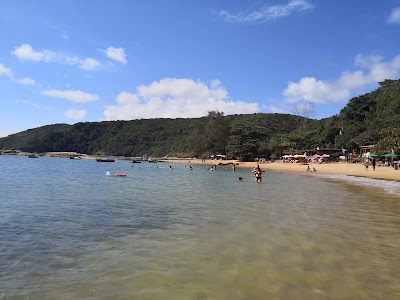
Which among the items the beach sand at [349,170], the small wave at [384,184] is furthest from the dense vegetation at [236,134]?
the small wave at [384,184]

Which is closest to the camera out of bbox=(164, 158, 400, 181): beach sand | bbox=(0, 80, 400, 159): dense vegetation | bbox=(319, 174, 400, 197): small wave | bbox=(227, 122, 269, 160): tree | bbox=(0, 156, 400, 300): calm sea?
bbox=(0, 156, 400, 300): calm sea

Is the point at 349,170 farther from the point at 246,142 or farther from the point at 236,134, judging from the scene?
the point at 236,134

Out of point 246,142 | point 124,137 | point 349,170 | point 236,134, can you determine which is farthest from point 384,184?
point 124,137

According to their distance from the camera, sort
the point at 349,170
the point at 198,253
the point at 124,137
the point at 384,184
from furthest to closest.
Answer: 1. the point at 124,137
2. the point at 349,170
3. the point at 384,184
4. the point at 198,253

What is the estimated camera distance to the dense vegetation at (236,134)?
82.5 m

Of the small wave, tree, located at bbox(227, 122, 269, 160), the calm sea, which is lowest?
the calm sea

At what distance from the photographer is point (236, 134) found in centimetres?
9531

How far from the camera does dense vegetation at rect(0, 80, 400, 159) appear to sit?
3248 inches

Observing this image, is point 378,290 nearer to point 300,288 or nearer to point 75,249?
point 300,288

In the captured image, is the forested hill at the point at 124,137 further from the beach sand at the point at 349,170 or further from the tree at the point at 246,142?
the beach sand at the point at 349,170

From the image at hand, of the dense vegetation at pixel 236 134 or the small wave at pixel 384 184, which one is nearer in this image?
the small wave at pixel 384 184

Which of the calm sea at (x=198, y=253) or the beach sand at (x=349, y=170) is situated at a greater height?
the beach sand at (x=349, y=170)

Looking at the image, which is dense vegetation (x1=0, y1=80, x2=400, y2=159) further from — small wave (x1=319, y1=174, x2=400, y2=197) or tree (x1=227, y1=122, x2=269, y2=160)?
small wave (x1=319, y1=174, x2=400, y2=197)

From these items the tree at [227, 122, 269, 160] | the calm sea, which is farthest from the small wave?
the tree at [227, 122, 269, 160]
